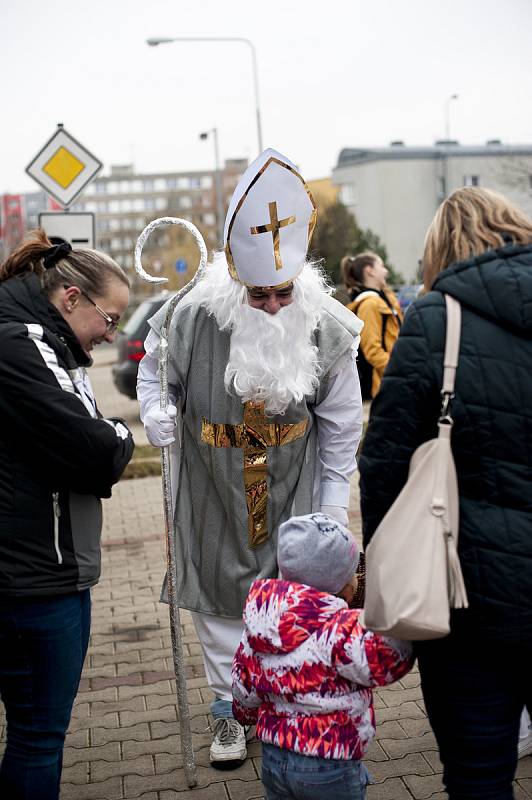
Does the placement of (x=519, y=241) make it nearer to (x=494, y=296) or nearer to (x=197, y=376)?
(x=494, y=296)

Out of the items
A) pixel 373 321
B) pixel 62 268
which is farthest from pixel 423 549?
pixel 373 321

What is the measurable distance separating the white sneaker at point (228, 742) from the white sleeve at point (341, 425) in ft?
2.91

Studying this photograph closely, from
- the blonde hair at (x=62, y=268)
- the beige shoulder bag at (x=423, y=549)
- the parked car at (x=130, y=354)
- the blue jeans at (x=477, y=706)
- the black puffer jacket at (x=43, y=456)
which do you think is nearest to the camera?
the beige shoulder bag at (x=423, y=549)

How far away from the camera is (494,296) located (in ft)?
6.97

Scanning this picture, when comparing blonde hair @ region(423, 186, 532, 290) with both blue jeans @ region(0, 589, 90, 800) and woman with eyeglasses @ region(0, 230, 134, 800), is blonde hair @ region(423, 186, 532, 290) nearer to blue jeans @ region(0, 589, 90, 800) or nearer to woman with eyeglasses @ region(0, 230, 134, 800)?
woman with eyeglasses @ region(0, 230, 134, 800)

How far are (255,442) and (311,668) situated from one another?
1.31 metres

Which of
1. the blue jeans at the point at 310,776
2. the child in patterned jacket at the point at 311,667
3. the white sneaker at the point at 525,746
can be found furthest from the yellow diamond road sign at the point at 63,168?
the blue jeans at the point at 310,776

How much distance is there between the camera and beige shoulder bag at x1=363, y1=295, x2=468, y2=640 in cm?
203

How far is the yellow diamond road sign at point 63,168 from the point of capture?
8.82m

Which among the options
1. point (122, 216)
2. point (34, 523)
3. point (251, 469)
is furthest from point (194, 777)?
point (122, 216)

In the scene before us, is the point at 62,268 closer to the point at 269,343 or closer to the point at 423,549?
the point at 269,343

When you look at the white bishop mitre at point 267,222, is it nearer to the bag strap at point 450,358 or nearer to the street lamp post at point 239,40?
A: the bag strap at point 450,358

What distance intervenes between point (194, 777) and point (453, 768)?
4.89 feet

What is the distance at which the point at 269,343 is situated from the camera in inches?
142
